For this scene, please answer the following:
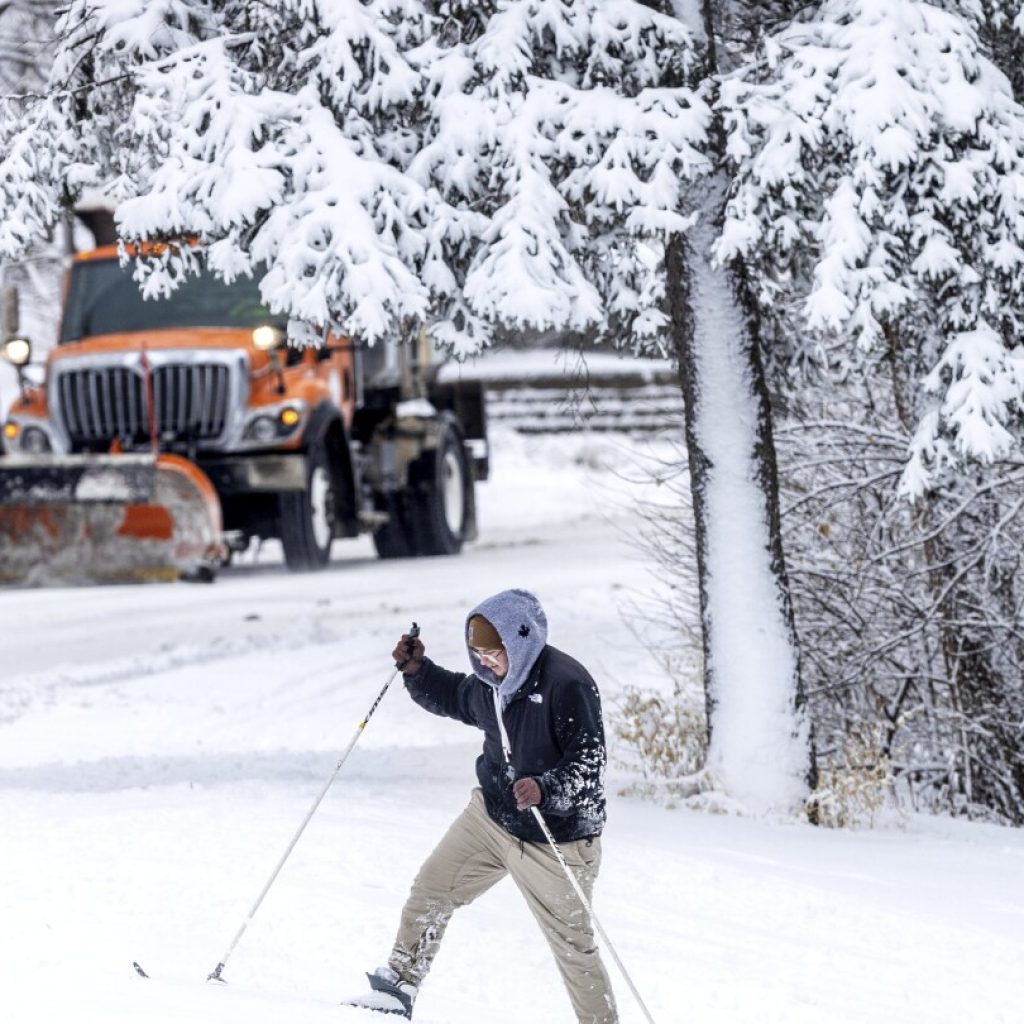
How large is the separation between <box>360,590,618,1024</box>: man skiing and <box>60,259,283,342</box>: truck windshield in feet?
32.5

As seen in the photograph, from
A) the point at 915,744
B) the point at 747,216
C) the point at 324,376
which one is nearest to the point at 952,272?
the point at 747,216

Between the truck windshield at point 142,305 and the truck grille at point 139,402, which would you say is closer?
the truck grille at point 139,402

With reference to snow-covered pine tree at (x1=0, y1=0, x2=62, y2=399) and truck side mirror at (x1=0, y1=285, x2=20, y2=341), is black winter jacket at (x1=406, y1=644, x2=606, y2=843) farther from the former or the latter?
snow-covered pine tree at (x1=0, y1=0, x2=62, y2=399)

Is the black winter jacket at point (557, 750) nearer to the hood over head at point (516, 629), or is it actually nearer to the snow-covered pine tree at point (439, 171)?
the hood over head at point (516, 629)

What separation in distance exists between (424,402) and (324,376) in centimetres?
270

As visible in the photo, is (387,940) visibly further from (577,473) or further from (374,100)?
(577,473)

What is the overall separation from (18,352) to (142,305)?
1.15 m

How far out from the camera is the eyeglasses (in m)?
4.30

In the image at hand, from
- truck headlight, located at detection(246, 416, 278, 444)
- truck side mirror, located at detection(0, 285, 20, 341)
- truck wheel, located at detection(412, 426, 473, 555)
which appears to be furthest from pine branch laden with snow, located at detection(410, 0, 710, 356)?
truck wheel, located at detection(412, 426, 473, 555)

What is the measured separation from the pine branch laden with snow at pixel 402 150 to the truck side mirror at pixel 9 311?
19.3 feet

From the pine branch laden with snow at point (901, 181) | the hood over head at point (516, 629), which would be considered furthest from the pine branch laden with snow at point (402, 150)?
the hood over head at point (516, 629)

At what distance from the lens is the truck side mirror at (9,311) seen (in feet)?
42.1

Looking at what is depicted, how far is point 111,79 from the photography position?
6.91 m

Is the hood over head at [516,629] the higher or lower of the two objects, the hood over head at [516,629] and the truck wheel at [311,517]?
the higher
